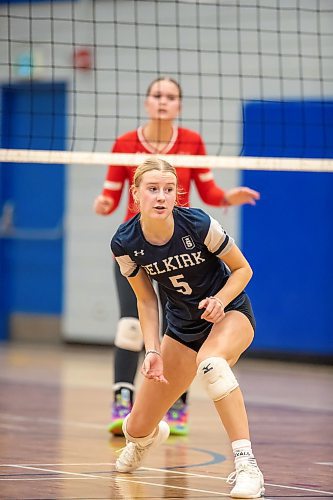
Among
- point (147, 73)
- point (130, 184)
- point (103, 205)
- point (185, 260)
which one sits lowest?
point (185, 260)

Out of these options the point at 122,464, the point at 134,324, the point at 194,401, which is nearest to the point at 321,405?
the point at 194,401

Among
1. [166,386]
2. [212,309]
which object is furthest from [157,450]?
[212,309]

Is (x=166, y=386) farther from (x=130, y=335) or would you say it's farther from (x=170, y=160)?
(x=170, y=160)

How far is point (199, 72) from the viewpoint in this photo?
1145 centimetres

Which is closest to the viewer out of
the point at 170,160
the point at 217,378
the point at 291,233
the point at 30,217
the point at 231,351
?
the point at 217,378

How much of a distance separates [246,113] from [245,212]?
3.34 feet

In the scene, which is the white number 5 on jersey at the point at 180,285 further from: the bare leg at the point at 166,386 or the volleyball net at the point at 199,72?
the volleyball net at the point at 199,72

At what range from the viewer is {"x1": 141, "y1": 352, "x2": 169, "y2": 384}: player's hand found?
482cm

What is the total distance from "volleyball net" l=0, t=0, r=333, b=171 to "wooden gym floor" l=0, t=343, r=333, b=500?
7.30 feet

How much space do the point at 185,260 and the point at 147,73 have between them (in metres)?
7.66

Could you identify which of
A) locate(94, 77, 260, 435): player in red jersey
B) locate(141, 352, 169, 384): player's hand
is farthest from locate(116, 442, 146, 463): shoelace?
locate(94, 77, 260, 435): player in red jersey

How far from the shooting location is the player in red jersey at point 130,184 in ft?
21.6

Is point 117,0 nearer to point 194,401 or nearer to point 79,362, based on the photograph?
point 79,362

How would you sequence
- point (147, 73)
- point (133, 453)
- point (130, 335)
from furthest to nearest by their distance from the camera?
point (147, 73)
point (130, 335)
point (133, 453)
